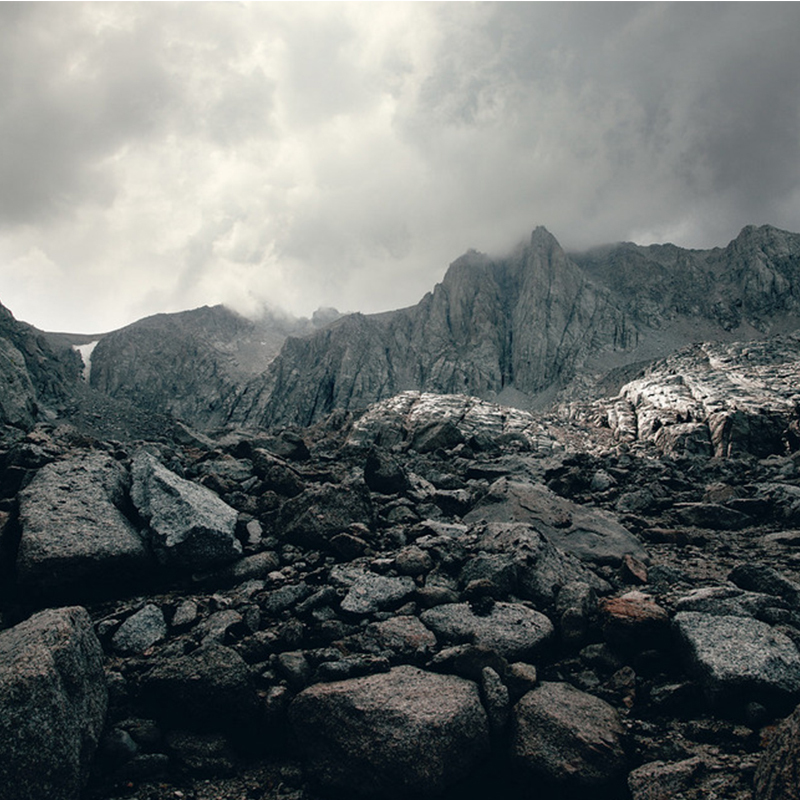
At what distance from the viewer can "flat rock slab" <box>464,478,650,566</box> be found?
33.1 ft

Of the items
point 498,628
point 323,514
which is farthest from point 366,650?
point 323,514

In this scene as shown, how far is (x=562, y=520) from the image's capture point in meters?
11.5

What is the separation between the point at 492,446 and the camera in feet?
97.7

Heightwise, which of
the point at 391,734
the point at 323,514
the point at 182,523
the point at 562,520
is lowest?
the point at 391,734

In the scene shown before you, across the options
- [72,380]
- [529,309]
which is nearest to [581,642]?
[72,380]

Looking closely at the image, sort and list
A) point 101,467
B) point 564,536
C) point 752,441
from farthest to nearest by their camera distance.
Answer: point 752,441
point 564,536
point 101,467

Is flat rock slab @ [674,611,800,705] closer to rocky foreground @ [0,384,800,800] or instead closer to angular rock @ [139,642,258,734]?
rocky foreground @ [0,384,800,800]

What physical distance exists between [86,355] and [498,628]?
231m

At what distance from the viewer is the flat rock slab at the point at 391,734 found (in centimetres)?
479

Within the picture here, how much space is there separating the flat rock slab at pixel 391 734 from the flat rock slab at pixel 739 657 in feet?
9.83

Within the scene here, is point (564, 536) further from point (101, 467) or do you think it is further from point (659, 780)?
point (101, 467)

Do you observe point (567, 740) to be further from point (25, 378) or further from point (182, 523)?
point (25, 378)

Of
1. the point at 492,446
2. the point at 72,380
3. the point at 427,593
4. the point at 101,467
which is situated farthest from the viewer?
the point at 72,380

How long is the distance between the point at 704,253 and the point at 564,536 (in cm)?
22302
